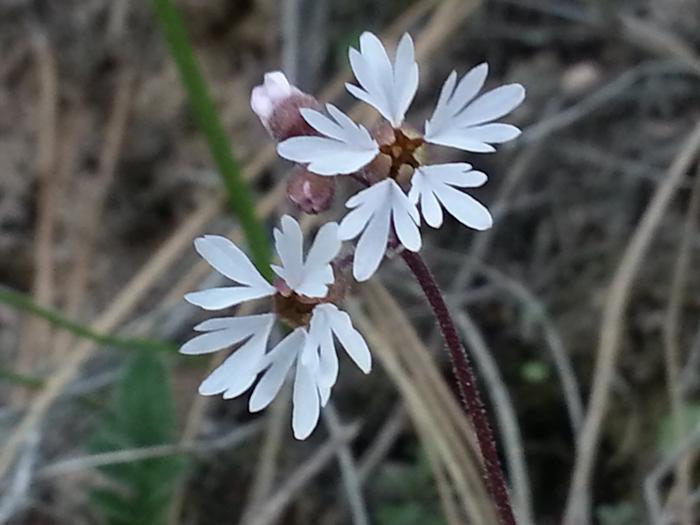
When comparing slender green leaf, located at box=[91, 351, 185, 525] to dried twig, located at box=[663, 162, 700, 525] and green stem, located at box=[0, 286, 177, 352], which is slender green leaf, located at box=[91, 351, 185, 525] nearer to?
green stem, located at box=[0, 286, 177, 352]

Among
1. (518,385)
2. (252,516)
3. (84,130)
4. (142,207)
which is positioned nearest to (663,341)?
(518,385)

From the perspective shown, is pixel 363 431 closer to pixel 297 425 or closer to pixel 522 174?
pixel 522 174

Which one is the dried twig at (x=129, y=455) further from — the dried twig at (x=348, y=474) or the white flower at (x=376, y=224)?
the white flower at (x=376, y=224)

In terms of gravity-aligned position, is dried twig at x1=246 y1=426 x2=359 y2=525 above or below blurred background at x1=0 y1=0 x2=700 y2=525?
below

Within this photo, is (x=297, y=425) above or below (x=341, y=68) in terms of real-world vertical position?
below

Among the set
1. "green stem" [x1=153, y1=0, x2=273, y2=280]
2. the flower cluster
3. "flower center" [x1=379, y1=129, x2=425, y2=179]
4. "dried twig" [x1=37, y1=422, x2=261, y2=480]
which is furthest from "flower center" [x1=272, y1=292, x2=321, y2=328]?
"dried twig" [x1=37, y1=422, x2=261, y2=480]

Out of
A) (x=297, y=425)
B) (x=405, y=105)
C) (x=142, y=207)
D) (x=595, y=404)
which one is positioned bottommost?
(x=297, y=425)
